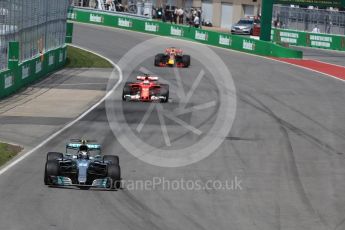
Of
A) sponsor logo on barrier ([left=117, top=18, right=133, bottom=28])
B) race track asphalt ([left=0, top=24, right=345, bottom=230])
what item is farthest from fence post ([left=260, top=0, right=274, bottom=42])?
race track asphalt ([left=0, top=24, right=345, bottom=230])

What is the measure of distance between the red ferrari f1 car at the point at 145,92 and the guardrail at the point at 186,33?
74.9 feet

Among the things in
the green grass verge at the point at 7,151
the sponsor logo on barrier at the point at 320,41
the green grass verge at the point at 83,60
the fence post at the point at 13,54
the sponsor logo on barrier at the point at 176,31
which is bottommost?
the green grass verge at the point at 83,60

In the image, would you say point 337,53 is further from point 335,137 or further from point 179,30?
point 335,137

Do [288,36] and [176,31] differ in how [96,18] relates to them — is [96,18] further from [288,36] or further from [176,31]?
[288,36]

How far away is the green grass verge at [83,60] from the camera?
46856 millimetres

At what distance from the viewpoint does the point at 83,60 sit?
48.8 meters

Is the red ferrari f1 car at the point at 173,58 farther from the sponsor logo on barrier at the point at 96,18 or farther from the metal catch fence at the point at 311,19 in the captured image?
the sponsor logo on barrier at the point at 96,18

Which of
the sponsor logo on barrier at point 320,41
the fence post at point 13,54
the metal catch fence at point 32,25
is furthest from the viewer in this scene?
the sponsor logo on barrier at point 320,41

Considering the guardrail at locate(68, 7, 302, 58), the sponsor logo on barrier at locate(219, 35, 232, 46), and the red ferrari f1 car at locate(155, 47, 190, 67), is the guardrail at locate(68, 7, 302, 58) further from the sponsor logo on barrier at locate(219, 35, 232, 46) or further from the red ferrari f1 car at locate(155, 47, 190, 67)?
the red ferrari f1 car at locate(155, 47, 190, 67)

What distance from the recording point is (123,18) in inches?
2677

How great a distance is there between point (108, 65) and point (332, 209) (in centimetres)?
3016

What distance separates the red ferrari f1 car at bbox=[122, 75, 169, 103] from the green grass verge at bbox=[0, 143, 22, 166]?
33.6ft

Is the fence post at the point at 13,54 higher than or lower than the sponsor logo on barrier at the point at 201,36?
higher

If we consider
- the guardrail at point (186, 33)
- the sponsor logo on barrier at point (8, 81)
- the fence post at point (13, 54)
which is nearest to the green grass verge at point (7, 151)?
the sponsor logo on barrier at point (8, 81)
